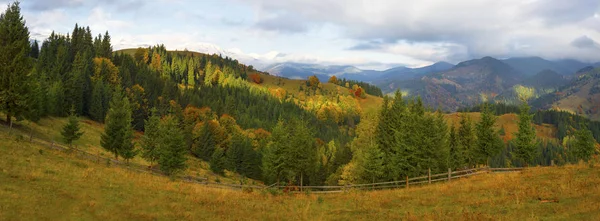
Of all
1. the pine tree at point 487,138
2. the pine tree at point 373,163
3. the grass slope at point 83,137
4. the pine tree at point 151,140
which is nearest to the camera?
the pine tree at point 373,163

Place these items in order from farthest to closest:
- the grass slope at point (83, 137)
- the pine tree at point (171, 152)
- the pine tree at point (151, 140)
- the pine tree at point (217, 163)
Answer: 1. the pine tree at point (217, 163)
2. the pine tree at point (151, 140)
3. the grass slope at point (83, 137)
4. the pine tree at point (171, 152)

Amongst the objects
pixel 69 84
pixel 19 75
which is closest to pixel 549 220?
pixel 19 75

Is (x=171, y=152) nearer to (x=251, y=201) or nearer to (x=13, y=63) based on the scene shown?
(x=13, y=63)

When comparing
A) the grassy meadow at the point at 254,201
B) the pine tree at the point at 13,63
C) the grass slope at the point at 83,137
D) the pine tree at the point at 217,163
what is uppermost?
the pine tree at the point at 13,63

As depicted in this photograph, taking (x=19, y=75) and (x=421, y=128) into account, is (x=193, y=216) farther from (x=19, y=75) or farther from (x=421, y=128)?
(x=19, y=75)

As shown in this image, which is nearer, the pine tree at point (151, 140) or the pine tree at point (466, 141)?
the pine tree at point (466, 141)

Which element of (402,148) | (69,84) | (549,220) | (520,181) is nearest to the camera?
(549,220)

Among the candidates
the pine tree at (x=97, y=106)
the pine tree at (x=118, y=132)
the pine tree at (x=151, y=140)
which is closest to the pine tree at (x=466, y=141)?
the pine tree at (x=151, y=140)

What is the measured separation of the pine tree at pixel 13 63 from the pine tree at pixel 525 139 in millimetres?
78550

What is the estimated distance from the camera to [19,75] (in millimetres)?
50188

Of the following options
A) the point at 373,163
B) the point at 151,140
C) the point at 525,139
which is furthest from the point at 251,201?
the point at 525,139

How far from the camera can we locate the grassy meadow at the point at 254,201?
18.2 meters

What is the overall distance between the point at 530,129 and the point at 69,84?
397 ft

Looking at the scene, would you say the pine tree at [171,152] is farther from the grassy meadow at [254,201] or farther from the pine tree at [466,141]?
the pine tree at [466,141]
